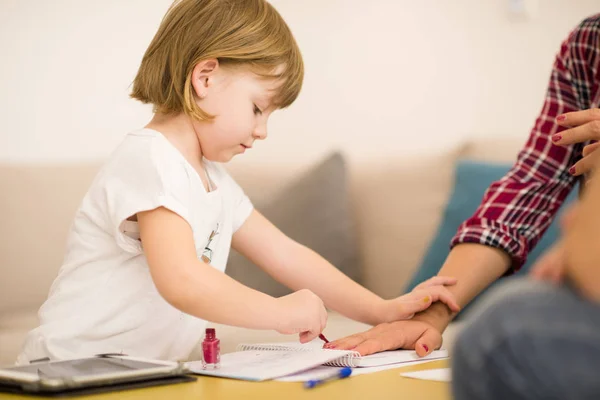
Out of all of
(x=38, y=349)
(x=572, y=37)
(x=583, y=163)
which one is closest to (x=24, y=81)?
(x=38, y=349)

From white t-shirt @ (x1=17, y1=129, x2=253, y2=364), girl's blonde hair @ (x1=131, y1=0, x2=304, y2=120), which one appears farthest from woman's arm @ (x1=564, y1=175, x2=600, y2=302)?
girl's blonde hair @ (x1=131, y1=0, x2=304, y2=120)

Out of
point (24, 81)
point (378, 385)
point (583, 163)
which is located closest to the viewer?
point (378, 385)

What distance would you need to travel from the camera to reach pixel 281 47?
1224mm

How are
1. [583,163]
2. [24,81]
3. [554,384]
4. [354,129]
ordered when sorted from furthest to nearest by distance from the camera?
[354,129]
[24,81]
[583,163]
[554,384]

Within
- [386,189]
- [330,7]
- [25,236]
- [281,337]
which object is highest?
[330,7]

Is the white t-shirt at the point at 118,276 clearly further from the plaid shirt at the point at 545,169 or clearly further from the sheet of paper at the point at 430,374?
the plaid shirt at the point at 545,169

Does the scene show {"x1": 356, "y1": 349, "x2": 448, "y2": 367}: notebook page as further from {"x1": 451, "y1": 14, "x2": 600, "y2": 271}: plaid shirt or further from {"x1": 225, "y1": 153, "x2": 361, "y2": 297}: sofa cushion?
{"x1": 225, "y1": 153, "x2": 361, "y2": 297}: sofa cushion

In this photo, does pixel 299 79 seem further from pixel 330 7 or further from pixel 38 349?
pixel 330 7

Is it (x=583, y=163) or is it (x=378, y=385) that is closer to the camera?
(x=378, y=385)

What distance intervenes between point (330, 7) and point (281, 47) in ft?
4.96

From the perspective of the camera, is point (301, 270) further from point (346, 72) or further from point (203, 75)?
point (346, 72)

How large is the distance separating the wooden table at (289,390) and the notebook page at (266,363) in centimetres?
2

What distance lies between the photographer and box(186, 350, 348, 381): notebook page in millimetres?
898

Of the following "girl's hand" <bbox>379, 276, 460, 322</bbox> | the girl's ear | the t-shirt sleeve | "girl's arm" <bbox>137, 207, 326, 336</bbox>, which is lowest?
"girl's hand" <bbox>379, 276, 460, 322</bbox>
